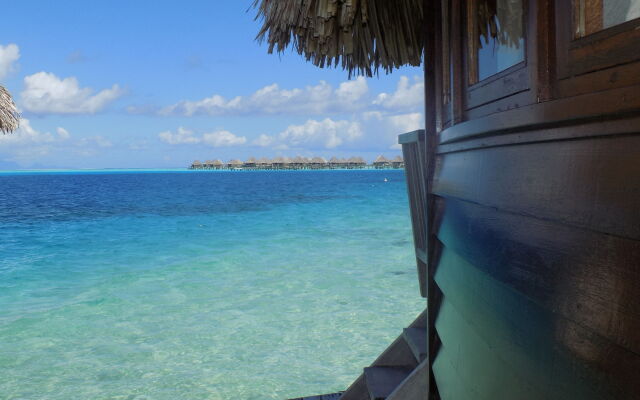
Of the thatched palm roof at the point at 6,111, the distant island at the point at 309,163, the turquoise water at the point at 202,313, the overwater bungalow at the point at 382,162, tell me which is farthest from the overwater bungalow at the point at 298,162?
the thatched palm roof at the point at 6,111

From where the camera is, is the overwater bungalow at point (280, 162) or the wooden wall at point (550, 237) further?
the overwater bungalow at point (280, 162)

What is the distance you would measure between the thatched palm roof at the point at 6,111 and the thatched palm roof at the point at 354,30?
7458 millimetres

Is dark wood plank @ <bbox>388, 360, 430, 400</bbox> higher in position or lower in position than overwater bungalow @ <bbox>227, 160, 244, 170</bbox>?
lower

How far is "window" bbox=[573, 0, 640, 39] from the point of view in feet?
3.32

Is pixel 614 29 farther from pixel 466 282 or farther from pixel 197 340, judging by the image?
pixel 197 340

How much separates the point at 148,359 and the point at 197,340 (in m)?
0.90

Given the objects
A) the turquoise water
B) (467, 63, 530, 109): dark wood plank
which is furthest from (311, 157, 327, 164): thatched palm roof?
Answer: (467, 63, 530, 109): dark wood plank

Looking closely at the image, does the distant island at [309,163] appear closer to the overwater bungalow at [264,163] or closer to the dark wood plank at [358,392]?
the overwater bungalow at [264,163]

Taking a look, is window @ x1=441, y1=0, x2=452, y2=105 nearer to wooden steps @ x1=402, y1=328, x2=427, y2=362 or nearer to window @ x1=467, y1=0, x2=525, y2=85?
window @ x1=467, y1=0, x2=525, y2=85

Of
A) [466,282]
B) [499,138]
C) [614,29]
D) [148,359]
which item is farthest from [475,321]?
[148,359]

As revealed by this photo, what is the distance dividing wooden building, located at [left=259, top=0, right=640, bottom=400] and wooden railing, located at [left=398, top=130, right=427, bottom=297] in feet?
1.68

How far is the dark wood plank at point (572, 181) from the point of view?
889 millimetres

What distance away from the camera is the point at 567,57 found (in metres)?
1.19

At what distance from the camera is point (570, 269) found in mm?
1083
